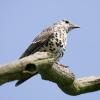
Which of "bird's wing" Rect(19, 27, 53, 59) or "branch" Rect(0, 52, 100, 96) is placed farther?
"bird's wing" Rect(19, 27, 53, 59)

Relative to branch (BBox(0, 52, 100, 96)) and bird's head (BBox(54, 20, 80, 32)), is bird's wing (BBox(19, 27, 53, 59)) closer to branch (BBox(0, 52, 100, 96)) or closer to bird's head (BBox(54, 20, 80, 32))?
bird's head (BBox(54, 20, 80, 32))

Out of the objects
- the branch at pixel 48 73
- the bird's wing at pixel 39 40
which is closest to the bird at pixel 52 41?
the bird's wing at pixel 39 40

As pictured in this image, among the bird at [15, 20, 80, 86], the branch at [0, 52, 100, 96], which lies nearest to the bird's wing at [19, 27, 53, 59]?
the bird at [15, 20, 80, 86]

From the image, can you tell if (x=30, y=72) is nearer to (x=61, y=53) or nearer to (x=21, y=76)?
(x=21, y=76)

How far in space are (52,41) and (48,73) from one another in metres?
2.79

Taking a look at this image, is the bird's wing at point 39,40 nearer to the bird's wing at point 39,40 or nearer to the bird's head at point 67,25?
the bird's wing at point 39,40

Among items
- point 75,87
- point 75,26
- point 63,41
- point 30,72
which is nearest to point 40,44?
point 63,41

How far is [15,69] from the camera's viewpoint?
680 cm

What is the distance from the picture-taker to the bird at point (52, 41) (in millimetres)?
10266

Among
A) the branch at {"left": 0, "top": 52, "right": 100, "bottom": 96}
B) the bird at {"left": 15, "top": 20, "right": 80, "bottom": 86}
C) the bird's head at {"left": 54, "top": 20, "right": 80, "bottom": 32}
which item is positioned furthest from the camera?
the bird's head at {"left": 54, "top": 20, "right": 80, "bottom": 32}

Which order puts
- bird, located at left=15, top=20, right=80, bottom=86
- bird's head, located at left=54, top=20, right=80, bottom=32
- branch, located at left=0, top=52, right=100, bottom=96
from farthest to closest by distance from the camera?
bird's head, located at left=54, top=20, right=80, bottom=32, bird, located at left=15, top=20, right=80, bottom=86, branch, located at left=0, top=52, right=100, bottom=96

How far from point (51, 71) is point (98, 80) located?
1.07 m

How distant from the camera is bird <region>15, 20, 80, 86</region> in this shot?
10.3 m

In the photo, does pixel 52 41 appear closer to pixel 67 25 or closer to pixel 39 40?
pixel 39 40
